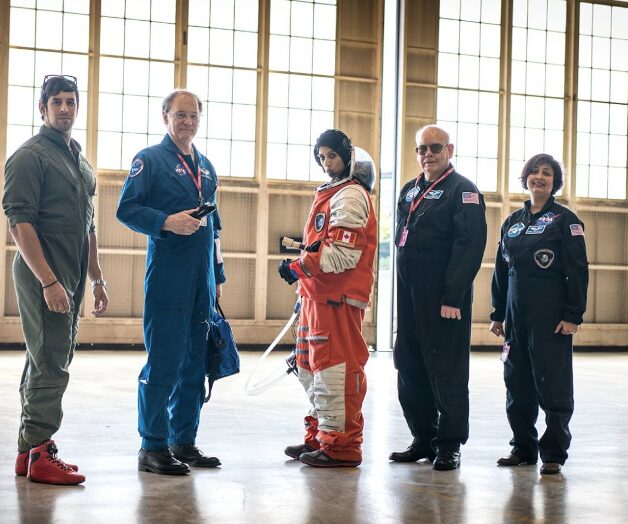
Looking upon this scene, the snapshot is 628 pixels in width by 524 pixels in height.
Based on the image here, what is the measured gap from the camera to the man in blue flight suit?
12.9ft

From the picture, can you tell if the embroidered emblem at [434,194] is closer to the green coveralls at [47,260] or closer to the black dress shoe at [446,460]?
the black dress shoe at [446,460]

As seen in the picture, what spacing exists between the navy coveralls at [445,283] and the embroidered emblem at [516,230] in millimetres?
235

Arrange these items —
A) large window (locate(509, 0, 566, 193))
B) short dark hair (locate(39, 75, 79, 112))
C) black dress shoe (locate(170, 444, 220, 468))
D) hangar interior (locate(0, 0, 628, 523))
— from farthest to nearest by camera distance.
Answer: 1. large window (locate(509, 0, 566, 193))
2. hangar interior (locate(0, 0, 628, 523))
3. black dress shoe (locate(170, 444, 220, 468))
4. short dark hair (locate(39, 75, 79, 112))

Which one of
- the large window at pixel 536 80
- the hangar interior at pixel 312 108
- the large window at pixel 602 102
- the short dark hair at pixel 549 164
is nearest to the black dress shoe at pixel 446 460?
the short dark hair at pixel 549 164

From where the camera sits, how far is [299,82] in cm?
1271

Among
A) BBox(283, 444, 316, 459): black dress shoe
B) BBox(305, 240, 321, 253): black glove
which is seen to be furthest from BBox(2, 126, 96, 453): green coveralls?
BBox(283, 444, 316, 459): black dress shoe

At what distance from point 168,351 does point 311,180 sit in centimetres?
892

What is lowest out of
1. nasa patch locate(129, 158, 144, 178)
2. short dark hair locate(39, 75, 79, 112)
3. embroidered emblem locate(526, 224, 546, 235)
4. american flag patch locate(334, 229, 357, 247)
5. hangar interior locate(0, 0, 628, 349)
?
american flag patch locate(334, 229, 357, 247)

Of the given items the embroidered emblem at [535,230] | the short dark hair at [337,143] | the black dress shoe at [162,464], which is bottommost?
the black dress shoe at [162,464]

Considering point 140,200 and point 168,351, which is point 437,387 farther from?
point 140,200

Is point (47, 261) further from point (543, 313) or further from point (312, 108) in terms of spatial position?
point (312, 108)

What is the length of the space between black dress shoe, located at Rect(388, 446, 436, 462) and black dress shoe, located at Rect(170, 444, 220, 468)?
3.12 feet

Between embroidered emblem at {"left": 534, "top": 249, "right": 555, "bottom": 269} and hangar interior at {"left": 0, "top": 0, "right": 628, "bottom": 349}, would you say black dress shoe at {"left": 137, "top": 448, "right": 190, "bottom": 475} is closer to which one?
embroidered emblem at {"left": 534, "top": 249, "right": 555, "bottom": 269}

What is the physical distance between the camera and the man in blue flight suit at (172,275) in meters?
3.93
